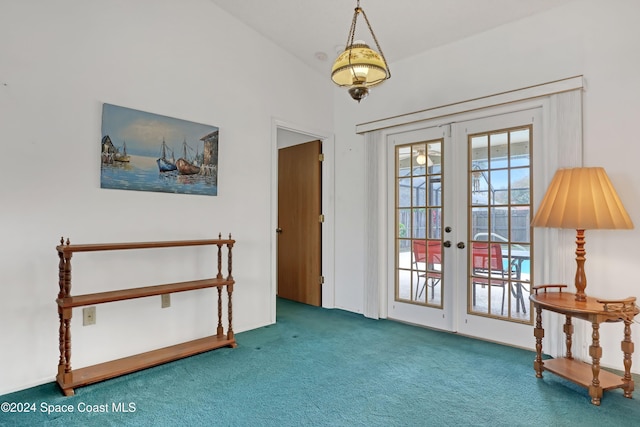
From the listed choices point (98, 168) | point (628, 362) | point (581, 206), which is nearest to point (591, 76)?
point (581, 206)

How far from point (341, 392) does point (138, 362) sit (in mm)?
1541

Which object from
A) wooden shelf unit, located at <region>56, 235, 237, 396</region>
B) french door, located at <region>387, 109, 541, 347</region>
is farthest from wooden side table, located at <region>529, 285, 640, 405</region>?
wooden shelf unit, located at <region>56, 235, 237, 396</region>

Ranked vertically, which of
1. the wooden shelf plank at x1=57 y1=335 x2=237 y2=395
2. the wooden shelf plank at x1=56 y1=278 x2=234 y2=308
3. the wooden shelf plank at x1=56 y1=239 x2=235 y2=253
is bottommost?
the wooden shelf plank at x1=57 y1=335 x2=237 y2=395

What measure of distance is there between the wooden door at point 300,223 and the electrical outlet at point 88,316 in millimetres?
2530

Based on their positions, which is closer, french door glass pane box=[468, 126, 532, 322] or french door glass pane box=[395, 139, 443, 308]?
french door glass pane box=[468, 126, 532, 322]

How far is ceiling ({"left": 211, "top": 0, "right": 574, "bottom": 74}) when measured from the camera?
306 centimetres

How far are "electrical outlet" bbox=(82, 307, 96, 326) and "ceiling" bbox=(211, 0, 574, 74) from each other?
113 inches

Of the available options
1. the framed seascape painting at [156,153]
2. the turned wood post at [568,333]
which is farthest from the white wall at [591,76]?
the framed seascape painting at [156,153]

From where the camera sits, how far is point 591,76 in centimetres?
280

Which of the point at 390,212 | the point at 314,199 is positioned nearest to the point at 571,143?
the point at 390,212

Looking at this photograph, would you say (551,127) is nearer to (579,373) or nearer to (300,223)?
(579,373)

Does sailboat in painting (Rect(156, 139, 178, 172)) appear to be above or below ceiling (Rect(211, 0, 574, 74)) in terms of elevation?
below

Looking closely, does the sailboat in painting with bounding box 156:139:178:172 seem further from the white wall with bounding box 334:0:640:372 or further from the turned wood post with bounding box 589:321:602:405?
the turned wood post with bounding box 589:321:602:405

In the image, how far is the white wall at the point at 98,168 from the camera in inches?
96.0
